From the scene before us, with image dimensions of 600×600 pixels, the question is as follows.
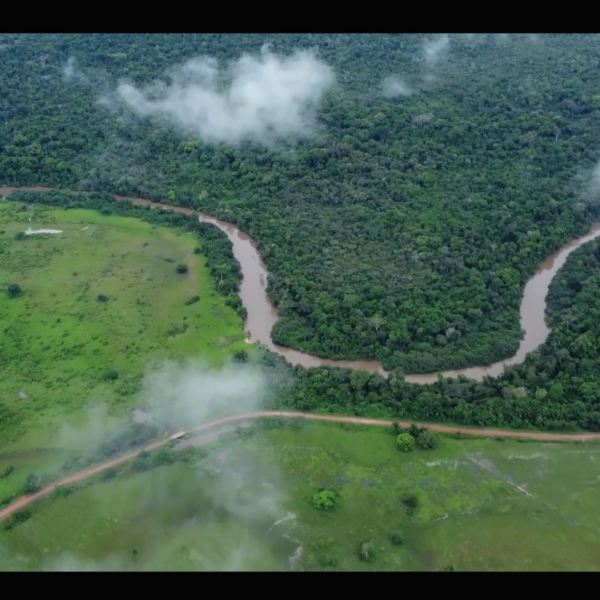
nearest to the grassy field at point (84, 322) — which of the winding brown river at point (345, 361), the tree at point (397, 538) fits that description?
the winding brown river at point (345, 361)

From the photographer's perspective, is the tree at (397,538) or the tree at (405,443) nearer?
the tree at (397,538)

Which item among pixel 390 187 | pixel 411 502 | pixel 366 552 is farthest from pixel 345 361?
pixel 390 187

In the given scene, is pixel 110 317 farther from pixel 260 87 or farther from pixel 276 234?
pixel 260 87

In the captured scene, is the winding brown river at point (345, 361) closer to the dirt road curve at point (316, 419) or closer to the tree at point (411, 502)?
the dirt road curve at point (316, 419)

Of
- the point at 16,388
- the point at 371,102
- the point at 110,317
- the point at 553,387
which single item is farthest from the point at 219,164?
the point at 553,387

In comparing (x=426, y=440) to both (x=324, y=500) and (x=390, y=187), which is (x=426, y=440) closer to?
(x=324, y=500)

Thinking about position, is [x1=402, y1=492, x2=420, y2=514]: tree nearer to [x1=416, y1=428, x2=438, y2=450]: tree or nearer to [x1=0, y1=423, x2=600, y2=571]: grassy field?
[x1=0, y1=423, x2=600, y2=571]: grassy field

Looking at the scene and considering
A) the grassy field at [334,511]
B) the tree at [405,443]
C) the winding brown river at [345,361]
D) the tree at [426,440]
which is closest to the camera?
the grassy field at [334,511]
